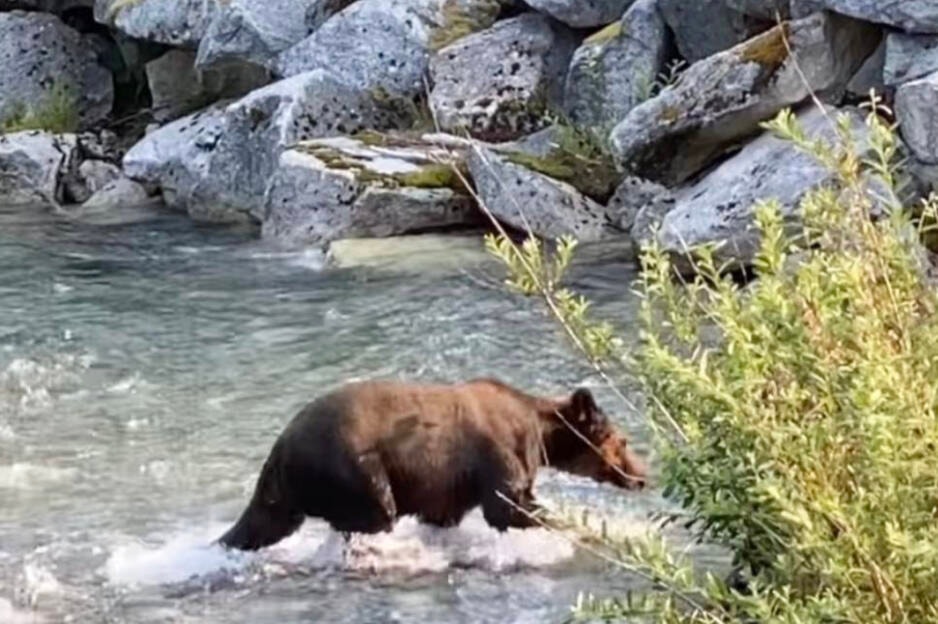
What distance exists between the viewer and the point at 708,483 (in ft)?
14.8

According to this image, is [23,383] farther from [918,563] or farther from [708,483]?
[918,563]

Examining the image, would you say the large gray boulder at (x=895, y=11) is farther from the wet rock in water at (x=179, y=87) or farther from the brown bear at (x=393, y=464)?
the wet rock in water at (x=179, y=87)

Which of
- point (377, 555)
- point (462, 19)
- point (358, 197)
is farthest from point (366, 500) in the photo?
point (462, 19)

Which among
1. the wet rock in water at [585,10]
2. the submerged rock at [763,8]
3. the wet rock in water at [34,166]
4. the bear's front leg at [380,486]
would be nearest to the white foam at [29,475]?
the bear's front leg at [380,486]

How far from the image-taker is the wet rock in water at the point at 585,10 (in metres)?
17.1

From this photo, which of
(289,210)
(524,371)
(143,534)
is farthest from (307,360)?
(289,210)

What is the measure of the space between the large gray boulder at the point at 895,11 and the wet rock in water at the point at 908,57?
67mm

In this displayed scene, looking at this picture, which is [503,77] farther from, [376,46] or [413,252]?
[413,252]

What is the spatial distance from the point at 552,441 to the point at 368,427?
33.5 inches

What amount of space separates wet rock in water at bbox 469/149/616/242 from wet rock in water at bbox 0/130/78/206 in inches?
208

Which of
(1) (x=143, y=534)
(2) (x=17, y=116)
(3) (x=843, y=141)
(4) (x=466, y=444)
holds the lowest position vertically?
(2) (x=17, y=116)

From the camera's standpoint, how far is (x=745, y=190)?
1307 cm

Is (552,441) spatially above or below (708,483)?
below

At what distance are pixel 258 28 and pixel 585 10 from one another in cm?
356
